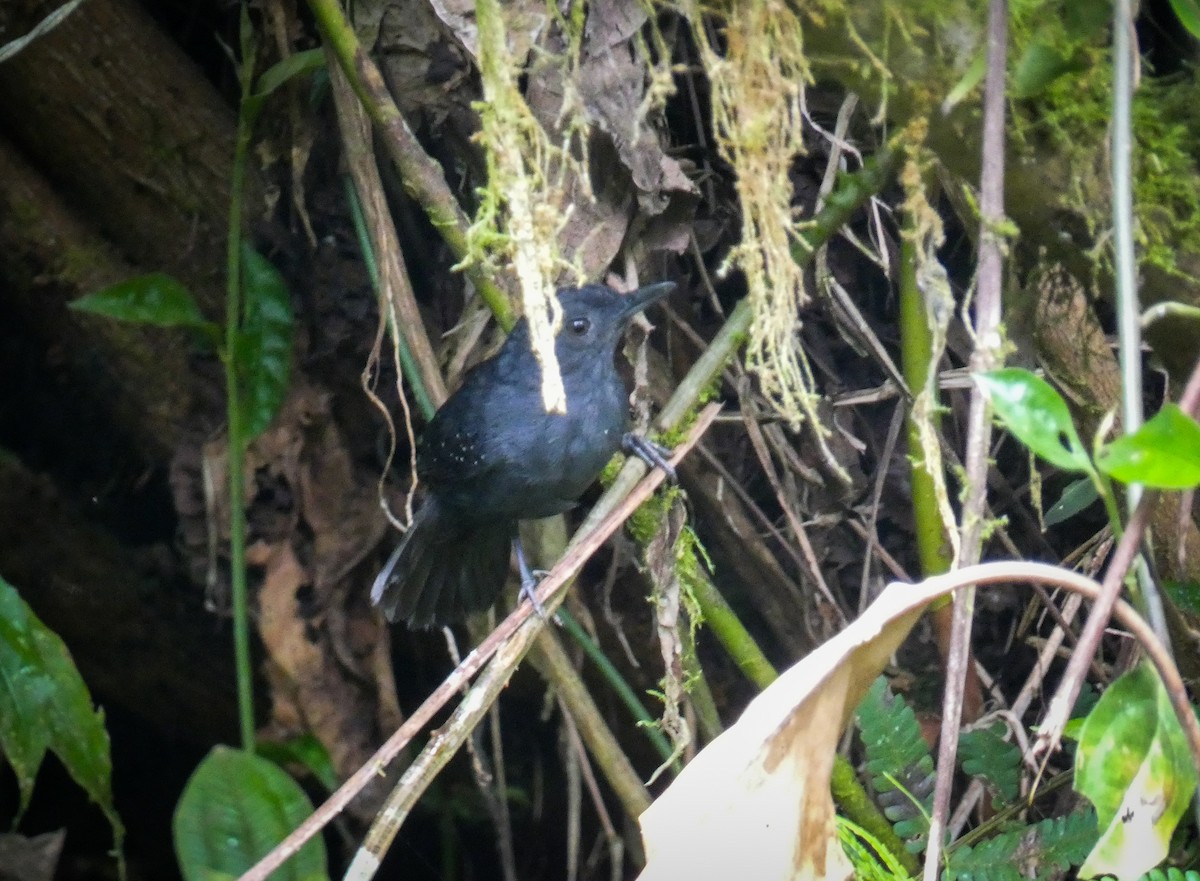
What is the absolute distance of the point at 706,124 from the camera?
2785mm

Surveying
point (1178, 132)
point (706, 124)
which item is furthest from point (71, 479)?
point (1178, 132)

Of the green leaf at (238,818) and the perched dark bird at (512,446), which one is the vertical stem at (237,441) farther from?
the perched dark bird at (512,446)

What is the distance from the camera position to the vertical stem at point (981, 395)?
132 cm

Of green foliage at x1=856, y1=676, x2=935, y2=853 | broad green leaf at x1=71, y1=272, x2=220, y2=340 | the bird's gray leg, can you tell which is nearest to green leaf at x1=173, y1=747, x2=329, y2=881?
the bird's gray leg

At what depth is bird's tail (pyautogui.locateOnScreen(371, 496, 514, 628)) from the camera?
302 cm

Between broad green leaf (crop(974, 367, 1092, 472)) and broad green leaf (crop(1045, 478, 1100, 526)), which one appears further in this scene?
broad green leaf (crop(1045, 478, 1100, 526))

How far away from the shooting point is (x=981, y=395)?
131 centimetres

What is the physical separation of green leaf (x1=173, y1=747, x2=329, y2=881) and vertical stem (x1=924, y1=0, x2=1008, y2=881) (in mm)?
1583

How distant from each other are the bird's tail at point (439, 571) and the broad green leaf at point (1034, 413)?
6.35ft

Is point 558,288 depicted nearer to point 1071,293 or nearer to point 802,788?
point 1071,293

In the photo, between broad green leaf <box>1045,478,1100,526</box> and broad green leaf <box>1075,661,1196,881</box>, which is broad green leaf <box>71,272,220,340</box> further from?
broad green leaf <box>1075,661,1196,881</box>

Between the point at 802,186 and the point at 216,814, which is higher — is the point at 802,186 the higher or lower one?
the higher one

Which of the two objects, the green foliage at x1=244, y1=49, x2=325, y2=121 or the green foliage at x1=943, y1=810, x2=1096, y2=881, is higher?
the green foliage at x1=244, y1=49, x2=325, y2=121

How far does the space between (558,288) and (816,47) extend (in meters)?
1.00
